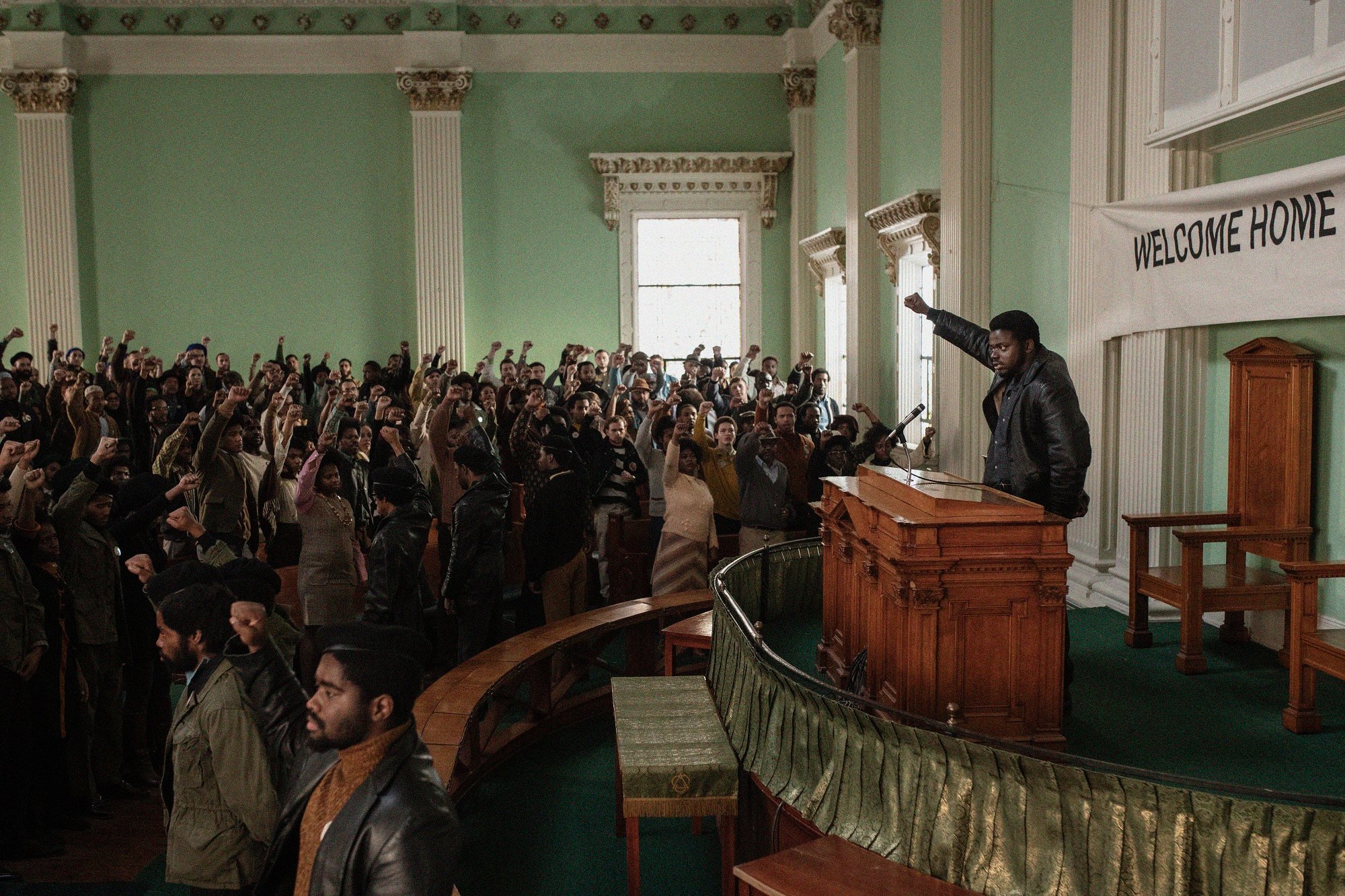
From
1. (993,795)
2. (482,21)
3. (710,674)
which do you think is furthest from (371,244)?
(993,795)

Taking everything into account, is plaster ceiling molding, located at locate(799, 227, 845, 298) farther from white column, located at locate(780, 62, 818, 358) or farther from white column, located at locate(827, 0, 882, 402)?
white column, located at locate(827, 0, 882, 402)

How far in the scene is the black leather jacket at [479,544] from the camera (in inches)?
273

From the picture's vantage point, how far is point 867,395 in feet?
45.1

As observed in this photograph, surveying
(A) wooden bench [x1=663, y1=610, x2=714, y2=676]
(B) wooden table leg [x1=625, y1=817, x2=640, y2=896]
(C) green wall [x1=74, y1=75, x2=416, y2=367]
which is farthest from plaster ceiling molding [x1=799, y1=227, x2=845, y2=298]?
(B) wooden table leg [x1=625, y1=817, x2=640, y2=896]

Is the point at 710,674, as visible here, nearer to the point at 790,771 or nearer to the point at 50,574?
the point at 790,771

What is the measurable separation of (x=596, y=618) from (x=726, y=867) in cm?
256

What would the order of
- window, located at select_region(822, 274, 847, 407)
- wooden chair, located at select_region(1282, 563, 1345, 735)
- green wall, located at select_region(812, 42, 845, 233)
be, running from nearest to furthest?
1. wooden chair, located at select_region(1282, 563, 1345, 735)
2. green wall, located at select_region(812, 42, 845, 233)
3. window, located at select_region(822, 274, 847, 407)

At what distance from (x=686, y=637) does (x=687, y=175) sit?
38.2 ft

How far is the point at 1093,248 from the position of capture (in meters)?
7.43

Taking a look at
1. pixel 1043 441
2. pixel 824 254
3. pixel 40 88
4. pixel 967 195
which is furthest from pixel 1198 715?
pixel 40 88

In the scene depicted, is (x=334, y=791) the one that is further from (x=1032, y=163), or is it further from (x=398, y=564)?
(x=1032, y=163)

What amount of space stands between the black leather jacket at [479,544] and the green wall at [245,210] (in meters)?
10.6

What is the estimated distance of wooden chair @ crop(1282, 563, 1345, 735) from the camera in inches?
193

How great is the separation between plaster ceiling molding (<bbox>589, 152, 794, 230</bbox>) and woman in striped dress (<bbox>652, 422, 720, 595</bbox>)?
9.58 meters
